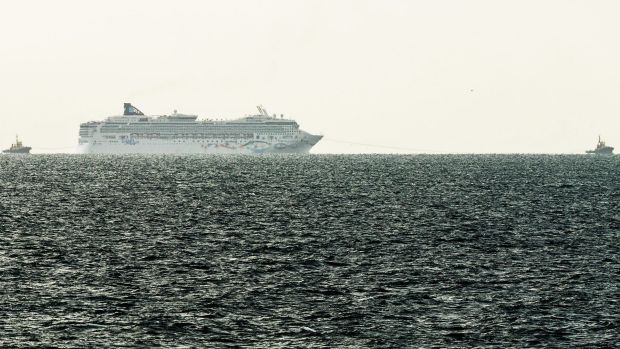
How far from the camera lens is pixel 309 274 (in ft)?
156

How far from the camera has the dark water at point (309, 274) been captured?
3525 centimetres

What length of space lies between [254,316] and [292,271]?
Answer: 10.9m

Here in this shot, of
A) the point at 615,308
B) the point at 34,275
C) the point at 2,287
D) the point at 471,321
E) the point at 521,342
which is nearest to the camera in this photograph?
the point at 521,342

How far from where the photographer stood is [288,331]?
35.2m

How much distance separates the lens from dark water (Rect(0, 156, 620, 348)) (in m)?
35.2

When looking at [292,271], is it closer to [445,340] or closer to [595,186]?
[445,340]

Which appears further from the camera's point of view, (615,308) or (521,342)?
(615,308)

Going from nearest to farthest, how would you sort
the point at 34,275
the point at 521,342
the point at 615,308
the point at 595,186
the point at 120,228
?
the point at 521,342 → the point at 615,308 → the point at 34,275 → the point at 120,228 → the point at 595,186

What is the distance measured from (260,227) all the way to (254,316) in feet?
105

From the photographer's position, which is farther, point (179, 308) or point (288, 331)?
point (179, 308)

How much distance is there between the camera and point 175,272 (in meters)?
47.8

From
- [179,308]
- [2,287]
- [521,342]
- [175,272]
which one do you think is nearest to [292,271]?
[175,272]

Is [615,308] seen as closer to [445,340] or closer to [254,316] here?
[445,340]

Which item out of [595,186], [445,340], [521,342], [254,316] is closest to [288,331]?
[254,316]
